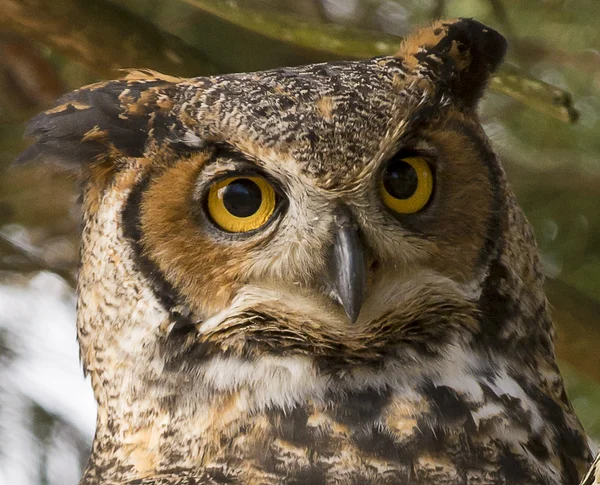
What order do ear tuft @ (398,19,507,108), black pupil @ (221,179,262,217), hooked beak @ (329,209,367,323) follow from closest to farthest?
1. hooked beak @ (329,209,367,323)
2. black pupil @ (221,179,262,217)
3. ear tuft @ (398,19,507,108)

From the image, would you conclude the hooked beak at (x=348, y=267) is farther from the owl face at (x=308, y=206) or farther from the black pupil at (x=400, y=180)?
the black pupil at (x=400, y=180)

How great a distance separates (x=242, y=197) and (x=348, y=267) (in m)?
0.25

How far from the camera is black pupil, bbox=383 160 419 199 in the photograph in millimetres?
1943

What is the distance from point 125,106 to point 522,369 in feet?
3.09

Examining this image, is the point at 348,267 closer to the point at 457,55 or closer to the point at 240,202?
the point at 240,202

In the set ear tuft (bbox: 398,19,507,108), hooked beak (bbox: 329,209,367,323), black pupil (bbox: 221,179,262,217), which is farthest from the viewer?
ear tuft (bbox: 398,19,507,108)

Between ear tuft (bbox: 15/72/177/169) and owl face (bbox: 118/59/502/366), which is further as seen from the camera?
ear tuft (bbox: 15/72/177/169)

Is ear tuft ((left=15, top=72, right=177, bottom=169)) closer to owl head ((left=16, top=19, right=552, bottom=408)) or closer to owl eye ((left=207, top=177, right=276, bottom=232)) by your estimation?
owl head ((left=16, top=19, right=552, bottom=408))

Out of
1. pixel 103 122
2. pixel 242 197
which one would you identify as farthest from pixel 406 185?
pixel 103 122

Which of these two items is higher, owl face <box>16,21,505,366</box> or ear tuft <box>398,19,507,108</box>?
ear tuft <box>398,19,507,108</box>

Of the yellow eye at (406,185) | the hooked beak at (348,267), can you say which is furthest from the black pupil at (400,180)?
the hooked beak at (348,267)

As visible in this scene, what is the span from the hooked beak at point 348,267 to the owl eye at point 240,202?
14 cm

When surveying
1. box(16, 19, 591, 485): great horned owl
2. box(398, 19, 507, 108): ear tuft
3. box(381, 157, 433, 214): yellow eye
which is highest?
box(398, 19, 507, 108): ear tuft

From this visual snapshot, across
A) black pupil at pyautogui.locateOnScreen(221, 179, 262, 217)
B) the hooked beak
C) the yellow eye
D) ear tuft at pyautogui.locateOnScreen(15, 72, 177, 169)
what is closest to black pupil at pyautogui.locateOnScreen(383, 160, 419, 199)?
the yellow eye
